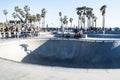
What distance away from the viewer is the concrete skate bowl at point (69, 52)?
20.9 metres

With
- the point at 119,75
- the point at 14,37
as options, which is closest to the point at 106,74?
the point at 119,75

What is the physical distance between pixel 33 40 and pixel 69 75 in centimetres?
1631

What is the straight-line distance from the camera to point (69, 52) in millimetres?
23719

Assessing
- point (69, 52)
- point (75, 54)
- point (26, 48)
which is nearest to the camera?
point (26, 48)

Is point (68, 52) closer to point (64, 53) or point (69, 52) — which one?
point (69, 52)

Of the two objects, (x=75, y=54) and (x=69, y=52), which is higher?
(x=69, y=52)

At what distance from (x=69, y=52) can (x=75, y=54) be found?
91 centimetres

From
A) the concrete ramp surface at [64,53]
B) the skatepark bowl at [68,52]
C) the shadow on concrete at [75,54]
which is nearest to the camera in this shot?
the concrete ramp surface at [64,53]

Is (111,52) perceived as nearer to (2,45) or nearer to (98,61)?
(98,61)

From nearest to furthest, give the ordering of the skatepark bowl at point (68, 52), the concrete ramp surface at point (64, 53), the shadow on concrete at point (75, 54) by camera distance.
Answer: the concrete ramp surface at point (64, 53) < the skatepark bowl at point (68, 52) < the shadow on concrete at point (75, 54)

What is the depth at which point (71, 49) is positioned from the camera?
2402 centimetres

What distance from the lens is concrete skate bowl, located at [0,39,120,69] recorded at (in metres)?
20.9

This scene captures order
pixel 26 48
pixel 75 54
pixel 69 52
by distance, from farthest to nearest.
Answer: pixel 69 52 → pixel 75 54 → pixel 26 48

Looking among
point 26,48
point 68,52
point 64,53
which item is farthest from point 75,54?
point 26,48
